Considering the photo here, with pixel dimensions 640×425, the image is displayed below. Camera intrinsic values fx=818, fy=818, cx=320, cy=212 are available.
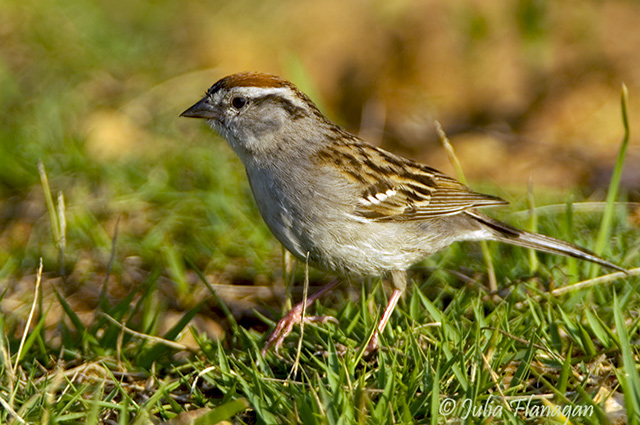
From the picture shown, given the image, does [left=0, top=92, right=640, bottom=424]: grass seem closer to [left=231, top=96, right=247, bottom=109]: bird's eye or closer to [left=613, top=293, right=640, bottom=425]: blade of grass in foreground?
[left=613, top=293, right=640, bottom=425]: blade of grass in foreground

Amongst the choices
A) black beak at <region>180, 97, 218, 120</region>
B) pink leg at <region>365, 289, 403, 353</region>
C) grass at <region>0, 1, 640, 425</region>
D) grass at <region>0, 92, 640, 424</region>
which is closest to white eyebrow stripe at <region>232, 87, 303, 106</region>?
black beak at <region>180, 97, 218, 120</region>

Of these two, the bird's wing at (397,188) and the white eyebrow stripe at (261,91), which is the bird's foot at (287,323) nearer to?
the bird's wing at (397,188)

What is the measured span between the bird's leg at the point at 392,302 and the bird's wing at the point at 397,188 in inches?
13.1

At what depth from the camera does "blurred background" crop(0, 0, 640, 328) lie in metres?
5.85

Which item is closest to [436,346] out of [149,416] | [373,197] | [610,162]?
[373,197]

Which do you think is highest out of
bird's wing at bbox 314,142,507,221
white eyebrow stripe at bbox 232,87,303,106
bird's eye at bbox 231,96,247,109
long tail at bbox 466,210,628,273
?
white eyebrow stripe at bbox 232,87,303,106

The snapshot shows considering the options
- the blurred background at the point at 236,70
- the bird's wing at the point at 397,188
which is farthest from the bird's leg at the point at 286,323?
the blurred background at the point at 236,70

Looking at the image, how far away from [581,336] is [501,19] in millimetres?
5256

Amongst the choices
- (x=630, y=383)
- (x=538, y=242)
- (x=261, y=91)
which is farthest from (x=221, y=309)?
(x=630, y=383)

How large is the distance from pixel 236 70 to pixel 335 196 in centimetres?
445

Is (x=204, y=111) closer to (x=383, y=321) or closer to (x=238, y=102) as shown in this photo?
(x=238, y=102)

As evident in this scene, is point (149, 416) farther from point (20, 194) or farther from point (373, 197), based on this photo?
point (20, 194)

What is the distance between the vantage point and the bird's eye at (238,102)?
4.80 meters

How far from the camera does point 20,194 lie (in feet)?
20.6
